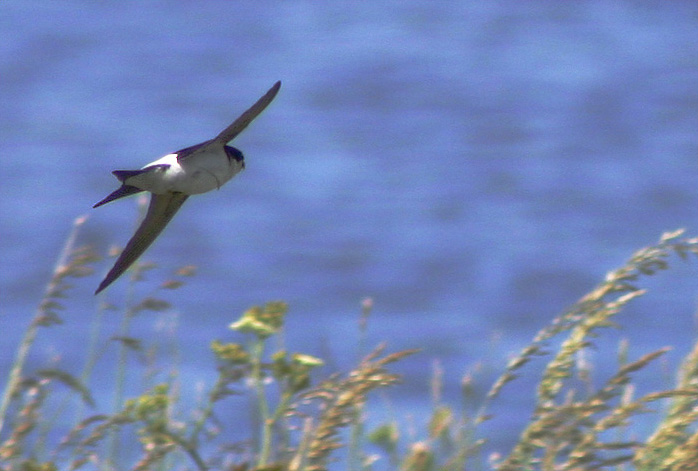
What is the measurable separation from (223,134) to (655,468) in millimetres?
770

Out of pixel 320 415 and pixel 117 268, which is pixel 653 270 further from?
pixel 117 268

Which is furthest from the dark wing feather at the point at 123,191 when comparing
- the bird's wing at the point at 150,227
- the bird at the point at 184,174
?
the bird's wing at the point at 150,227

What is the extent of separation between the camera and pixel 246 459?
1.86 m

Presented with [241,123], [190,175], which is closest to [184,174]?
[190,175]

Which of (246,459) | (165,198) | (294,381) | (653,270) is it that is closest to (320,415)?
(294,381)

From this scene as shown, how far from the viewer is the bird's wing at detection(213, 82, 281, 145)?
142cm

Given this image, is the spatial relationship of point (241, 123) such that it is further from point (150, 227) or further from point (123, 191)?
point (150, 227)

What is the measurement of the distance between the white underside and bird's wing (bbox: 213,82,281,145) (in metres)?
0.07

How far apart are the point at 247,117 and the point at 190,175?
0.15m

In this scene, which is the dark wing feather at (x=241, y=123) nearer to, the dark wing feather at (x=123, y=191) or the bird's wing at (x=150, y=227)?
the dark wing feather at (x=123, y=191)

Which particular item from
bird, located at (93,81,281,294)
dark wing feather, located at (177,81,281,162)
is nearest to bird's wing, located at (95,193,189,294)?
bird, located at (93,81,281,294)

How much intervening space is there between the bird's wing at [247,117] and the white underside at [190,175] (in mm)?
75

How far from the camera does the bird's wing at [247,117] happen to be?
55.7 inches

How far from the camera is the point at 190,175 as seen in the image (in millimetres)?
1559
